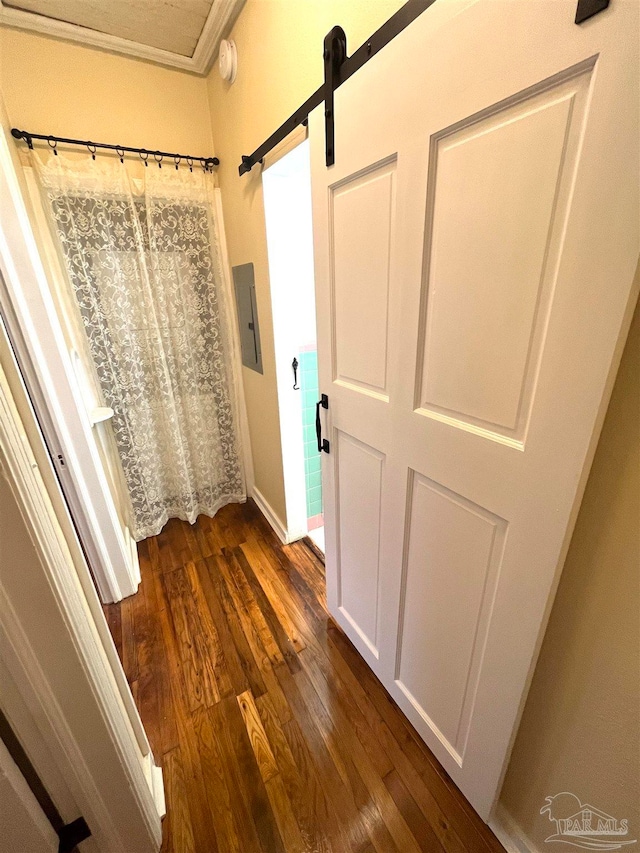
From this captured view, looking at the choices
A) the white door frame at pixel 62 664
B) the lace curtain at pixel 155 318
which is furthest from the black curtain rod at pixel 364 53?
the white door frame at pixel 62 664

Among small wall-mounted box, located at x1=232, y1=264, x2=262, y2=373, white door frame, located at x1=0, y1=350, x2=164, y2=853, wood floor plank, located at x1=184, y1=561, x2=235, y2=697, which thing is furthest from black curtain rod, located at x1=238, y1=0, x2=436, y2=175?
wood floor plank, located at x1=184, y1=561, x2=235, y2=697

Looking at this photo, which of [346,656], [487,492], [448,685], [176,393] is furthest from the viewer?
[176,393]

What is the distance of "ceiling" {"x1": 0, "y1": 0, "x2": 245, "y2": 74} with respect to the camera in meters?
1.37

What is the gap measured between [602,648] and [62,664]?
107 cm

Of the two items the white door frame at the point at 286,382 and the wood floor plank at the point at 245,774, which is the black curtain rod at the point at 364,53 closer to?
the white door frame at the point at 286,382

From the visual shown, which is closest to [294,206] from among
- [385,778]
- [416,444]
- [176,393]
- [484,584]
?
[176,393]

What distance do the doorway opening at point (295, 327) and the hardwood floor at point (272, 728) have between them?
0.49 m

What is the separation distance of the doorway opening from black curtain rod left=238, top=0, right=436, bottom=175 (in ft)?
0.25

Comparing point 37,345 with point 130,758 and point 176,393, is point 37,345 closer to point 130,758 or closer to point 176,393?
point 176,393

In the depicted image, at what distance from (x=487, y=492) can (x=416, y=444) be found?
0.21 metres

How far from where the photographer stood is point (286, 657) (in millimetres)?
1429

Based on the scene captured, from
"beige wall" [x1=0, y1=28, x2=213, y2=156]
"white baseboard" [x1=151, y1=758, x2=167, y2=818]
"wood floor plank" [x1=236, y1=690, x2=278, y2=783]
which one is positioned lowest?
"wood floor plank" [x1=236, y1=690, x2=278, y2=783]

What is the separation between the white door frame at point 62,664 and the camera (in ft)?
1.94

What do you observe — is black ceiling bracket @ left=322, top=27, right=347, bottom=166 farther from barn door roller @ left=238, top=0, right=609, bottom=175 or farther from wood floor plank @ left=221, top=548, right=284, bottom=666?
wood floor plank @ left=221, top=548, right=284, bottom=666
